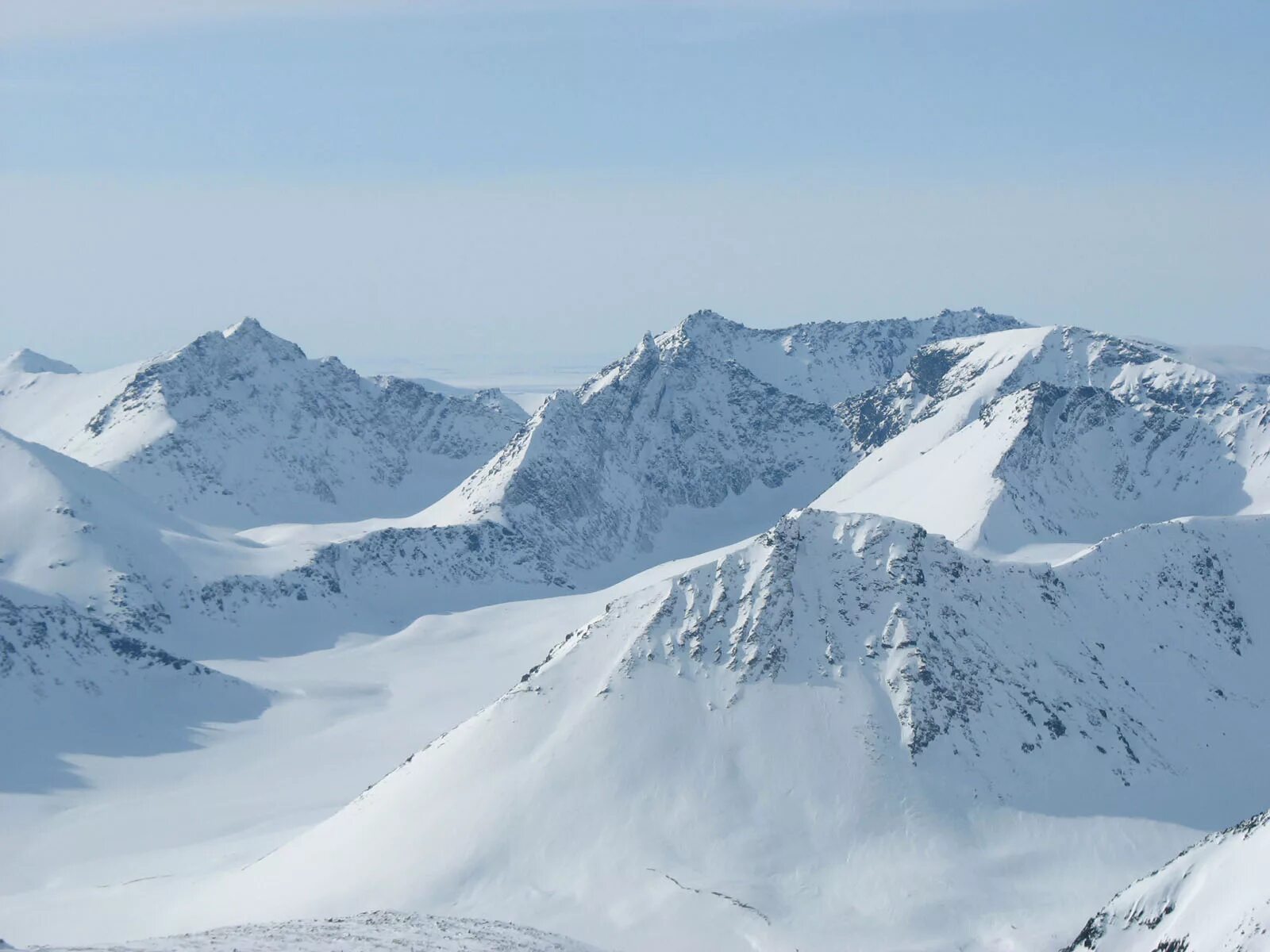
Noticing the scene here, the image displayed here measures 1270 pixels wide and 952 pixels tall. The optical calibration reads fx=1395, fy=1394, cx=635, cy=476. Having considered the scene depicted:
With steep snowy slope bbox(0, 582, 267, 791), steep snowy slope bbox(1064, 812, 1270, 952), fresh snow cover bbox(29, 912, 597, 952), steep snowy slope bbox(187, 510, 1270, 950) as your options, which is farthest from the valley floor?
steep snowy slope bbox(1064, 812, 1270, 952)

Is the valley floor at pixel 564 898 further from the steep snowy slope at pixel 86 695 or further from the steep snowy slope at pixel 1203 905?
the steep snowy slope at pixel 1203 905

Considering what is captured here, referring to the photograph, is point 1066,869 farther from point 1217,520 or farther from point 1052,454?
point 1052,454

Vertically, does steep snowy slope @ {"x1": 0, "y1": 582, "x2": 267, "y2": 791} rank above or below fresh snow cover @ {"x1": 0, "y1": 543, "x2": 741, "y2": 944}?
above

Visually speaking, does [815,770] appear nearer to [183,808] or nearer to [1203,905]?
[1203,905]

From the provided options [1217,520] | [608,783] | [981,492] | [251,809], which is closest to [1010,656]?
[608,783]

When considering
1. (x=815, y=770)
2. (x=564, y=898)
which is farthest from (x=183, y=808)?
(x=815, y=770)

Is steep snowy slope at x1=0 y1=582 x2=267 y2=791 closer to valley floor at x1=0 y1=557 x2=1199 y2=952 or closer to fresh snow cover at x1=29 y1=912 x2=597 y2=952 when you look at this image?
valley floor at x1=0 y1=557 x2=1199 y2=952
